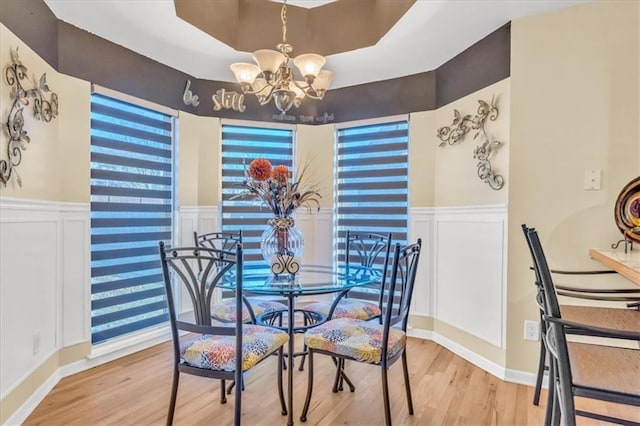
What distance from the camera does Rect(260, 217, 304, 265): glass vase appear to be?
2.36m

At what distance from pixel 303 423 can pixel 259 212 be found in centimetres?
225

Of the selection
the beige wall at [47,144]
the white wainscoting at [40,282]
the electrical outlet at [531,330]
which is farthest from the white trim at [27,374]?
the electrical outlet at [531,330]

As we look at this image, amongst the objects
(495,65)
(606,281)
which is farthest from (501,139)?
(606,281)

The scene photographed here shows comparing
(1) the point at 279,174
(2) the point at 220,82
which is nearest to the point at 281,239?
(1) the point at 279,174

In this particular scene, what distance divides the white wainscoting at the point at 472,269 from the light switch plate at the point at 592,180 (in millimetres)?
485

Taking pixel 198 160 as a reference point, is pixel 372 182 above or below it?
below

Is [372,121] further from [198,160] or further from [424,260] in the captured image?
[198,160]

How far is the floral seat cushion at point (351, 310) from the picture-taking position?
254 cm

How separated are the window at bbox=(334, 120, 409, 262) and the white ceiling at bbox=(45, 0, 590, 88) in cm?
56

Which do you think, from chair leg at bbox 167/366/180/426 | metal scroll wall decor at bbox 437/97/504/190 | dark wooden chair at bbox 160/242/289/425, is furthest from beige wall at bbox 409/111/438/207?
chair leg at bbox 167/366/180/426

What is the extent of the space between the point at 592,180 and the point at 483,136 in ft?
2.52

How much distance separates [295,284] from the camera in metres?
2.14

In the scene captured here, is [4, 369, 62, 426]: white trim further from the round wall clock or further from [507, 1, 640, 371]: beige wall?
the round wall clock

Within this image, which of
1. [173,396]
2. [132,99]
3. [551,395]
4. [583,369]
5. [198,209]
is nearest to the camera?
[583,369]
